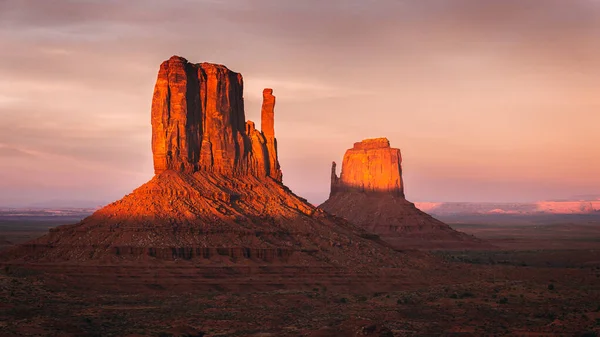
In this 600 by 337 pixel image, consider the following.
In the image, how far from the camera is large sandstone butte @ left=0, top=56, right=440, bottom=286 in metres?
106

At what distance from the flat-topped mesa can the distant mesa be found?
0.12m

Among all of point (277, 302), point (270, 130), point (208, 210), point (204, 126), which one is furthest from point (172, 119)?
point (277, 302)

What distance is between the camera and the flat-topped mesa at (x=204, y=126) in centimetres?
11806

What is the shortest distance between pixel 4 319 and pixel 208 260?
1445 inches

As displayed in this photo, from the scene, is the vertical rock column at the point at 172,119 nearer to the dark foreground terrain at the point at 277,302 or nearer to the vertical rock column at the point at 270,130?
the vertical rock column at the point at 270,130

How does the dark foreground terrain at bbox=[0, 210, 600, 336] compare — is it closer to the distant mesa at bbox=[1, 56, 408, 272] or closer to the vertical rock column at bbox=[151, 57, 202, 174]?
the distant mesa at bbox=[1, 56, 408, 272]

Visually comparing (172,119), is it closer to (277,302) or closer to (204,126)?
(204,126)

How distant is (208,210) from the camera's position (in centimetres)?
11288

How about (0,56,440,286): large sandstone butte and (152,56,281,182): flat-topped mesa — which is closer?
(0,56,440,286): large sandstone butte

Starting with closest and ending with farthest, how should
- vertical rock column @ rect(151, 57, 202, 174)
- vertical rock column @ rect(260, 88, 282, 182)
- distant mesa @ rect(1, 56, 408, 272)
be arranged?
distant mesa @ rect(1, 56, 408, 272) < vertical rock column @ rect(151, 57, 202, 174) < vertical rock column @ rect(260, 88, 282, 182)

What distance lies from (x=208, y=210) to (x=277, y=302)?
22730 mm

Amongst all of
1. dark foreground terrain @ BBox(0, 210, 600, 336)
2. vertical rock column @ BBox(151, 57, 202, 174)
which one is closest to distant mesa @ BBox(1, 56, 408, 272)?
vertical rock column @ BBox(151, 57, 202, 174)

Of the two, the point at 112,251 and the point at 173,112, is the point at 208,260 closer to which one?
the point at 112,251

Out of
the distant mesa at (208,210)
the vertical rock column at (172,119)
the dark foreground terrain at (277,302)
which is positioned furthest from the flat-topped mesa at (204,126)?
the dark foreground terrain at (277,302)
